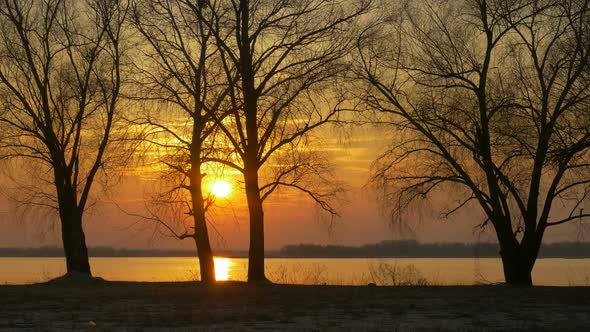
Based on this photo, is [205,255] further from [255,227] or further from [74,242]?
[74,242]

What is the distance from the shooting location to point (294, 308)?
1802cm

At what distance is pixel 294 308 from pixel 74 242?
1498cm

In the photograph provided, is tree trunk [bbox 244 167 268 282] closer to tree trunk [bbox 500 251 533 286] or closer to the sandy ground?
the sandy ground

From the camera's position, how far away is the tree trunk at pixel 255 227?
2692cm

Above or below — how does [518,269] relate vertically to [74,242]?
below

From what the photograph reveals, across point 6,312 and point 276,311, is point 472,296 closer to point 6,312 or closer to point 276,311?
point 276,311

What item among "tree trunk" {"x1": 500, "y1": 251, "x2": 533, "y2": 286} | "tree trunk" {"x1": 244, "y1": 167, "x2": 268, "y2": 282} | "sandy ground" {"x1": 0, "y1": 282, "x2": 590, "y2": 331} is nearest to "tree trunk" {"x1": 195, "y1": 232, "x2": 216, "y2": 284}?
"tree trunk" {"x1": 244, "y1": 167, "x2": 268, "y2": 282}

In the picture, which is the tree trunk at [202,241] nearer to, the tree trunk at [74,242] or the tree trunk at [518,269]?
the tree trunk at [74,242]

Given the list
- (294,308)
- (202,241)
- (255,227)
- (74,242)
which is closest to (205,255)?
(202,241)

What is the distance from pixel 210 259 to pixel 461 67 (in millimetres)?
11486

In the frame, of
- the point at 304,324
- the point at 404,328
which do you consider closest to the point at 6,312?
the point at 304,324

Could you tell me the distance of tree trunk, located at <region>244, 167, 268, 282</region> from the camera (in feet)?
88.3

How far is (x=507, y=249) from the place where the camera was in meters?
28.0

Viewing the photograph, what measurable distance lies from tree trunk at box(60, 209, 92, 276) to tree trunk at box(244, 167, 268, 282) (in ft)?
23.3
